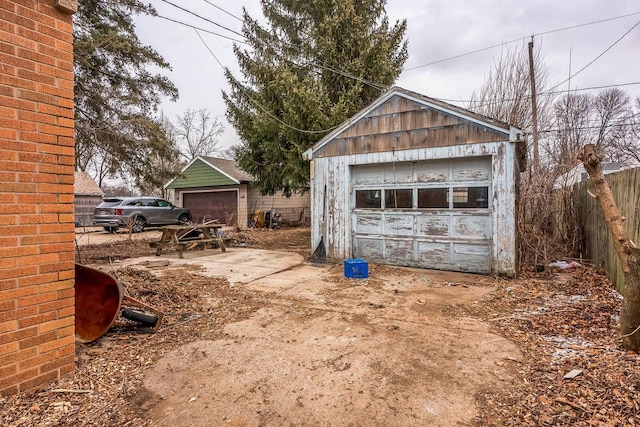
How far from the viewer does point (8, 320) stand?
2113 mm

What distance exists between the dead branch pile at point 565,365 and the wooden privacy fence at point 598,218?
86 centimetres

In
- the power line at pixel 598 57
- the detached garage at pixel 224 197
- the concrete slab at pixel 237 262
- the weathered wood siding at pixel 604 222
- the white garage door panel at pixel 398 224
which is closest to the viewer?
the weathered wood siding at pixel 604 222

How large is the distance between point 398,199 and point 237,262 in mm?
3982

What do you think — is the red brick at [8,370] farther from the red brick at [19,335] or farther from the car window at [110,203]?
the car window at [110,203]

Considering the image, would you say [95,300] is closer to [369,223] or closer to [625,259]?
[625,259]

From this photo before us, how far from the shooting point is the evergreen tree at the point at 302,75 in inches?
412

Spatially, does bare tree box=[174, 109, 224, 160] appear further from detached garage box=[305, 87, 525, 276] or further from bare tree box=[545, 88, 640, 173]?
bare tree box=[545, 88, 640, 173]

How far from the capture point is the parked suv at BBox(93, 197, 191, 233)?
13.9 m

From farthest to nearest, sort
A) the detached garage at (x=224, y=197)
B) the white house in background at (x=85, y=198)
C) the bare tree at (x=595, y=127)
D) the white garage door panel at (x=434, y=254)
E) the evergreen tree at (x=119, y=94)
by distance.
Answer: the white house in background at (x=85, y=198) < the detached garage at (x=224, y=197) < the bare tree at (x=595, y=127) < the evergreen tree at (x=119, y=94) < the white garage door panel at (x=434, y=254)

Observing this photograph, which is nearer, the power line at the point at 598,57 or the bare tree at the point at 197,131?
the power line at the point at 598,57

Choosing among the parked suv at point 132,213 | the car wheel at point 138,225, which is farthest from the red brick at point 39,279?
the car wheel at point 138,225

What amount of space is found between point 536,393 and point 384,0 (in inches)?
532

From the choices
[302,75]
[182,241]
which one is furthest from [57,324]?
[302,75]

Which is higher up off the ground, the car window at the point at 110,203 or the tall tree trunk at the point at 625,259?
the car window at the point at 110,203
